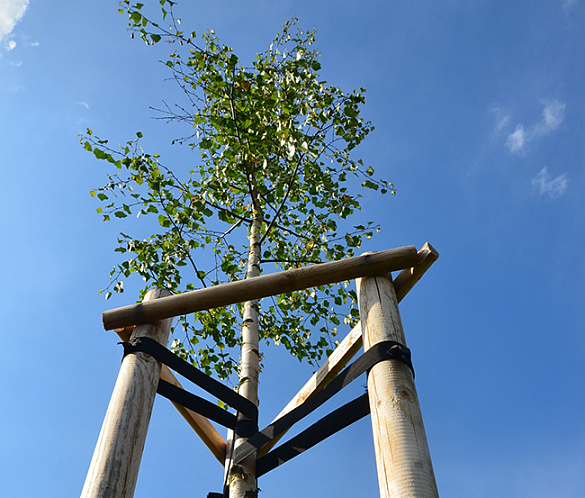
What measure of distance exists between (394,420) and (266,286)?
3.37 feet

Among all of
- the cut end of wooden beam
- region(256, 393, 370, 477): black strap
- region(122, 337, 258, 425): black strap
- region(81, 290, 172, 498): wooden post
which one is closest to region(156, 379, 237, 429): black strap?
region(122, 337, 258, 425): black strap

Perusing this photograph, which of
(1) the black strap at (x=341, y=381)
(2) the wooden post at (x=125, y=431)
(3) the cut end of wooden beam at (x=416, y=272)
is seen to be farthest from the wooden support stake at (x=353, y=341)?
(2) the wooden post at (x=125, y=431)

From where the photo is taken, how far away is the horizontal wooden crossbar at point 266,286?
272cm

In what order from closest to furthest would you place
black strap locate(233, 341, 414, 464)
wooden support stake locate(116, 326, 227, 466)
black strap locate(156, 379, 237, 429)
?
black strap locate(233, 341, 414, 464) → black strap locate(156, 379, 237, 429) → wooden support stake locate(116, 326, 227, 466)

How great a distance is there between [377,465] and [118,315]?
1.64 metres

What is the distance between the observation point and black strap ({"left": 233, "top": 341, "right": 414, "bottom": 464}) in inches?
90.6

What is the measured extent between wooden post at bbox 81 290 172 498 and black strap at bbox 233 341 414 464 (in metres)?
0.67

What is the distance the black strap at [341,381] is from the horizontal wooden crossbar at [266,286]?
1.70 feet

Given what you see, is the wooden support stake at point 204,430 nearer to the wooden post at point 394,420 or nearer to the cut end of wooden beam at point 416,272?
the wooden post at point 394,420

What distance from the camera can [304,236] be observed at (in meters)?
5.49

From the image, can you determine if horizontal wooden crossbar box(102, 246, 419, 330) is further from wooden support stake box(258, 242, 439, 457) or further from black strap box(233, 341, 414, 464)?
black strap box(233, 341, 414, 464)

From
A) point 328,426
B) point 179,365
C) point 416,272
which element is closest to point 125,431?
point 179,365

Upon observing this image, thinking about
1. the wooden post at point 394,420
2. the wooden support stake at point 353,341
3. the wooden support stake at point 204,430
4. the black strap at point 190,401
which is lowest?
the wooden post at point 394,420

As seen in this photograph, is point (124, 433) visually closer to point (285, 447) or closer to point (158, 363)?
point (158, 363)
